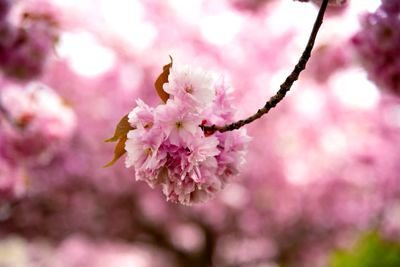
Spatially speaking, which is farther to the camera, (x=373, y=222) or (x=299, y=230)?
(x=299, y=230)

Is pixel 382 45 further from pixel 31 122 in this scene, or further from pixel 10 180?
pixel 10 180

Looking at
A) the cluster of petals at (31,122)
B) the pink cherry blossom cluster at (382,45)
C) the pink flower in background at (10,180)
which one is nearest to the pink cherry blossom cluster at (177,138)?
the pink cherry blossom cluster at (382,45)

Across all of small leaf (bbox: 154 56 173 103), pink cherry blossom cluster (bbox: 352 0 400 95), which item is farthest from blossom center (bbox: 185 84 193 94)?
pink cherry blossom cluster (bbox: 352 0 400 95)

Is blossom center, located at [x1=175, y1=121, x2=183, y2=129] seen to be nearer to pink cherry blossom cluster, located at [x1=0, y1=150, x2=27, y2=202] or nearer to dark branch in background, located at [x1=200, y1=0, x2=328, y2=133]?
dark branch in background, located at [x1=200, y1=0, x2=328, y2=133]

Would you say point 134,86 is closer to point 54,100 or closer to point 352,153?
point 352,153

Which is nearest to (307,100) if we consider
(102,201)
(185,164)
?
(102,201)

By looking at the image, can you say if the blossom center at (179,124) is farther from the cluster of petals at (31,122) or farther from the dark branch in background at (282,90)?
the cluster of petals at (31,122)

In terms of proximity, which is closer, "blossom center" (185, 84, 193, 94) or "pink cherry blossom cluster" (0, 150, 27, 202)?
"blossom center" (185, 84, 193, 94)
